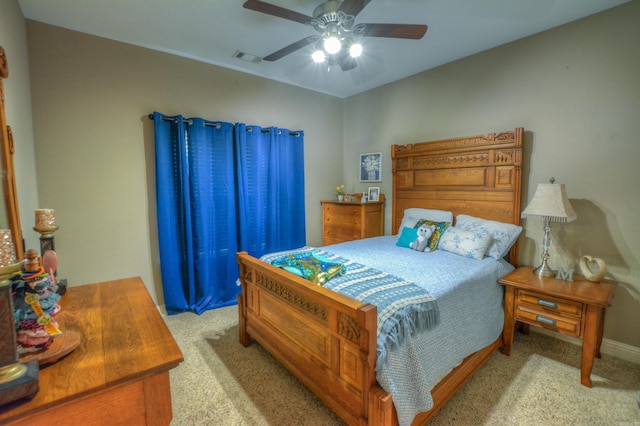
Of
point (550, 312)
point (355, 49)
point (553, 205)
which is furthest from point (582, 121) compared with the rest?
point (355, 49)

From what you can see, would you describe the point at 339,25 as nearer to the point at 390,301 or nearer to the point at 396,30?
the point at 396,30

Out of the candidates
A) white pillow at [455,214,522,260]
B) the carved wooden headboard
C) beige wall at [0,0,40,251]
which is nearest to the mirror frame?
beige wall at [0,0,40,251]

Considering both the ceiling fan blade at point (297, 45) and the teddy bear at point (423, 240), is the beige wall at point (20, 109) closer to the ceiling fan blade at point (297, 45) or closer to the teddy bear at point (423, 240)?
the ceiling fan blade at point (297, 45)

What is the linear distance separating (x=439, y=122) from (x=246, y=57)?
7.38ft

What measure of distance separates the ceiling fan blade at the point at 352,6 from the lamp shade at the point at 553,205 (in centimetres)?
191

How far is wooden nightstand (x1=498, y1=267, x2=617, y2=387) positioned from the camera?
191 centimetres

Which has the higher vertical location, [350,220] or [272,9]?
[272,9]

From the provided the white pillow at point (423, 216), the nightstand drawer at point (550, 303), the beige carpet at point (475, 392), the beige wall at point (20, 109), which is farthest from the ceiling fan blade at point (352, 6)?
the beige carpet at point (475, 392)

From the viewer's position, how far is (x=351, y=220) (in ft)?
12.3

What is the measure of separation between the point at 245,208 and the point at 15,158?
191 centimetres

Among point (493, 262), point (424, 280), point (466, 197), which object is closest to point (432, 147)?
point (466, 197)

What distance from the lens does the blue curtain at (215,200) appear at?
2.90 meters

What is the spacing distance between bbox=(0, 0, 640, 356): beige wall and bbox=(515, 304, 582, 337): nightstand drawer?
2.21ft

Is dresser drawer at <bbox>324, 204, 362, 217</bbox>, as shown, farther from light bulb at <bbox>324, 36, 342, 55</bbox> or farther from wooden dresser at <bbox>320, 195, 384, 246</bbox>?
light bulb at <bbox>324, 36, 342, 55</bbox>
